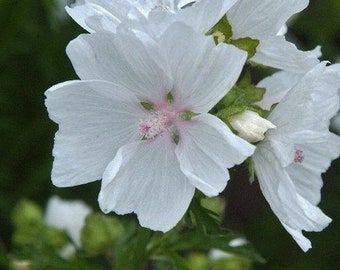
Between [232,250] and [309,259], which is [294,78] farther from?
[309,259]

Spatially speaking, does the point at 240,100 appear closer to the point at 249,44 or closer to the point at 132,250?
the point at 249,44

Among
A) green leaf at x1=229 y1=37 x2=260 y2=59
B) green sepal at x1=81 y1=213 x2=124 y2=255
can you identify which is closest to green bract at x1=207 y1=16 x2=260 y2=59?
green leaf at x1=229 y1=37 x2=260 y2=59

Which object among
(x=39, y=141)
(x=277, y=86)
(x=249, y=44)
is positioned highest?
(x=249, y=44)

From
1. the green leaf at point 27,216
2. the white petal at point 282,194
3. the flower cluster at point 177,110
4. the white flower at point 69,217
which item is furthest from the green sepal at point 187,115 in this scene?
the white flower at point 69,217

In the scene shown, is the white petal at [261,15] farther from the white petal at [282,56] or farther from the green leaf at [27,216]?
the green leaf at [27,216]

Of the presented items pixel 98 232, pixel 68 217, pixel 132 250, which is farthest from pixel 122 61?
pixel 68 217

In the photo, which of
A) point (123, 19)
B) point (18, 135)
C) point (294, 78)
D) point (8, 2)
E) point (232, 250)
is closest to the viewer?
point (123, 19)

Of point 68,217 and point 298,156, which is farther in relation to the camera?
point 68,217

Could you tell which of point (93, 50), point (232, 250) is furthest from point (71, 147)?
point (232, 250)
